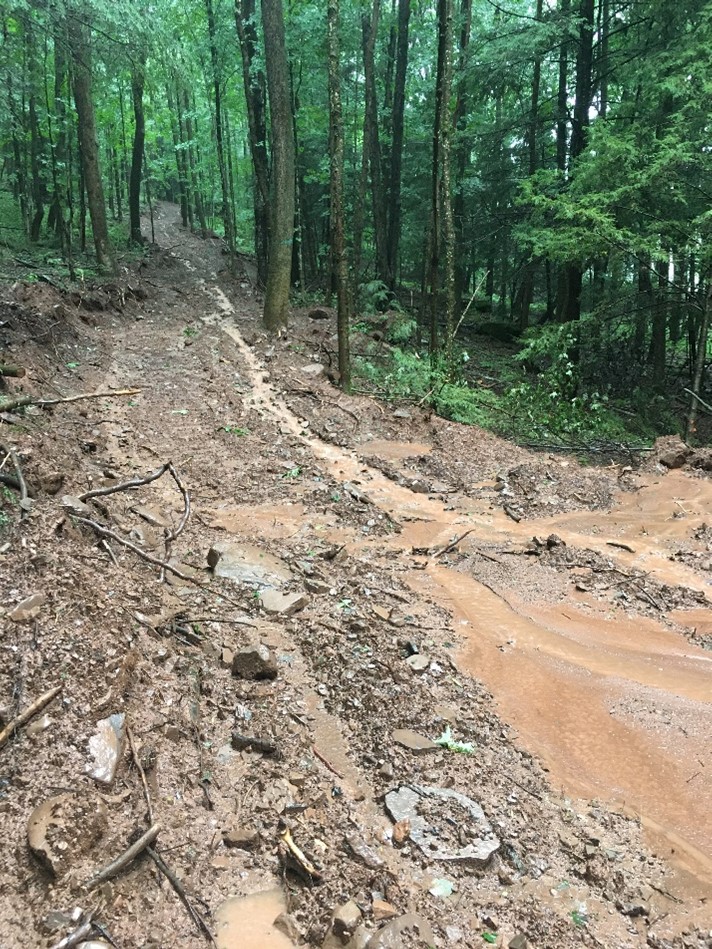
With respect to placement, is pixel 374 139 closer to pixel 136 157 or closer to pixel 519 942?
pixel 136 157

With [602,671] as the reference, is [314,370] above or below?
above

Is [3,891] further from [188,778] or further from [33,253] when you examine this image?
[33,253]

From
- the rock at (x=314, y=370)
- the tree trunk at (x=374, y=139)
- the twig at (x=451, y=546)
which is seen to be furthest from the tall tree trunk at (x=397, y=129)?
the twig at (x=451, y=546)

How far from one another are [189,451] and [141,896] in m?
7.50

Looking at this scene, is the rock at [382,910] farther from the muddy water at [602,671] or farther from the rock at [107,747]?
Result: the muddy water at [602,671]

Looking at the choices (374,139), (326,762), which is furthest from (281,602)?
(374,139)

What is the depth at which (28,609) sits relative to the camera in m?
3.78

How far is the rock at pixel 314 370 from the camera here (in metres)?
13.6

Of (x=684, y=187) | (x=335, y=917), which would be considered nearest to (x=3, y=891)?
(x=335, y=917)

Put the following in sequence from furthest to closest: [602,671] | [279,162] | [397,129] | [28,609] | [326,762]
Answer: [397,129] → [279,162] → [602,671] → [326,762] → [28,609]

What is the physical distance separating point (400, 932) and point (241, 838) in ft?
3.01

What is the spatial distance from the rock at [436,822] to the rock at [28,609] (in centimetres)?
247

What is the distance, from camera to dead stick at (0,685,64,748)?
10.1ft

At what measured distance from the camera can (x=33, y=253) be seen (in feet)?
64.6
